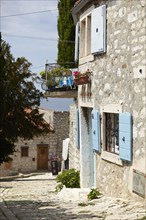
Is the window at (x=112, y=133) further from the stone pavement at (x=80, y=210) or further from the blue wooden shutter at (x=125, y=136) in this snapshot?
the stone pavement at (x=80, y=210)

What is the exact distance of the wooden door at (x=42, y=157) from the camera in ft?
114

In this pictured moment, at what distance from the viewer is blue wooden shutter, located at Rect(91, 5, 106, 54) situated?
10.5 metres

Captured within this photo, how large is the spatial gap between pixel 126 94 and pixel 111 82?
1042mm

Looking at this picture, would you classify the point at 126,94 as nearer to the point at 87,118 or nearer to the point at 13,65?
the point at 87,118

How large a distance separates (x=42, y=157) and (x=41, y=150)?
1.84 feet

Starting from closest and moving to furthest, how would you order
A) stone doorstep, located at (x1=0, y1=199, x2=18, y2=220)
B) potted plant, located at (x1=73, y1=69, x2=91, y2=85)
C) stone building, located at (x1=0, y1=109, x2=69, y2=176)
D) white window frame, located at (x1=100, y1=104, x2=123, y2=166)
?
stone doorstep, located at (x1=0, y1=199, x2=18, y2=220), white window frame, located at (x1=100, y1=104, x2=123, y2=166), potted plant, located at (x1=73, y1=69, x2=91, y2=85), stone building, located at (x1=0, y1=109, x2=69, y2=176)

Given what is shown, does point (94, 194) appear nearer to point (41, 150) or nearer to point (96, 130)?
point (96, 130)

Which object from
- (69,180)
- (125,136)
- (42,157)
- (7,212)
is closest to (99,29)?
(125,136)

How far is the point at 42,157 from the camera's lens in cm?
3472

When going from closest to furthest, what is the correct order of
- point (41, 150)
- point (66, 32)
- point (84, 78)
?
point (84, 78) → point (66, 32) → point (41, 150)

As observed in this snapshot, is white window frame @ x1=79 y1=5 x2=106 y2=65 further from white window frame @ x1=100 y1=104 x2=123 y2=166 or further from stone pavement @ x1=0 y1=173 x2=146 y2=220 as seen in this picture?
stone pavement @ x1=0 y1=173 x2=146 y2=220

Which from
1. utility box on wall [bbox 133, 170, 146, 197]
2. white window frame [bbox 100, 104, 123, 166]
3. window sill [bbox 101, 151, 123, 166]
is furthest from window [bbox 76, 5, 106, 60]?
utility box on wall [bbox 133, 170, 146, 197]

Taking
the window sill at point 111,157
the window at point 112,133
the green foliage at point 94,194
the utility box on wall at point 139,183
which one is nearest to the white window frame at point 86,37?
the window at point 112,133

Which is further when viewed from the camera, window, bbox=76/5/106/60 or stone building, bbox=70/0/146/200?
window, bbox=76/5/106/60
